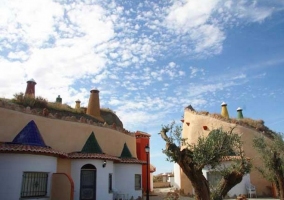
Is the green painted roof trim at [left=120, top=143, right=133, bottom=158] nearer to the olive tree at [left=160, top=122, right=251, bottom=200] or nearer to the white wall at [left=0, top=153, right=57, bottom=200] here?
the white wall at [left=0, top=153, right=57, bottom=200]

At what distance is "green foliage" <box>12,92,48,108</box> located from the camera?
737 inches

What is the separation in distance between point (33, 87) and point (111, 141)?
8321 millimetres

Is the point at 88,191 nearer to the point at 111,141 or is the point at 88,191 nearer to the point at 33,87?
the point at 111,141

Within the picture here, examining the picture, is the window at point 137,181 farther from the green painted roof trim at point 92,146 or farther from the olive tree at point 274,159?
the olive tree at point 274,159

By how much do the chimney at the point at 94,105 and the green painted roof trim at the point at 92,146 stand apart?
5801 millimetres

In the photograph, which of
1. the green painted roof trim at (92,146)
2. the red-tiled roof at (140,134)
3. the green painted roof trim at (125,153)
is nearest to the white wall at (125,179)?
the green painted roof trim at (125,153)

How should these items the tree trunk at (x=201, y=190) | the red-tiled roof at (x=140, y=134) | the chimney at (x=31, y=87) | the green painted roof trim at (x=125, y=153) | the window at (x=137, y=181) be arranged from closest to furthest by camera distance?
the tree trunk at (x=201, y=190)
the window at (x=137, y=181)
the green painted roof trim at (x=125, y=153)
the chimney at (x=31, y=87)
the red-tiled roof at (x=140, y=134)

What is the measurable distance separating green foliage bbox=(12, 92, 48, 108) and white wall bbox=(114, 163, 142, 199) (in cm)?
742

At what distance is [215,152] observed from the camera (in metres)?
11.7

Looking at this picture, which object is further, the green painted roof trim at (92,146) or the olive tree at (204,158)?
→ the green painted roof trim at (92,146)


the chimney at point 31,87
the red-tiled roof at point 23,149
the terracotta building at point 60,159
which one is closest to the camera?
the red-tiled roof at point 23,149

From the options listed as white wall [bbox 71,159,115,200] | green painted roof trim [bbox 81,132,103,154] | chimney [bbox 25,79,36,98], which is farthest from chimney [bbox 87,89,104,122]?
white wall [bbox 71,159,115,200]

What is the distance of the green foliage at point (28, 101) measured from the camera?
18719 millimetres

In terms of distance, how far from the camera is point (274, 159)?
16.0 metres
